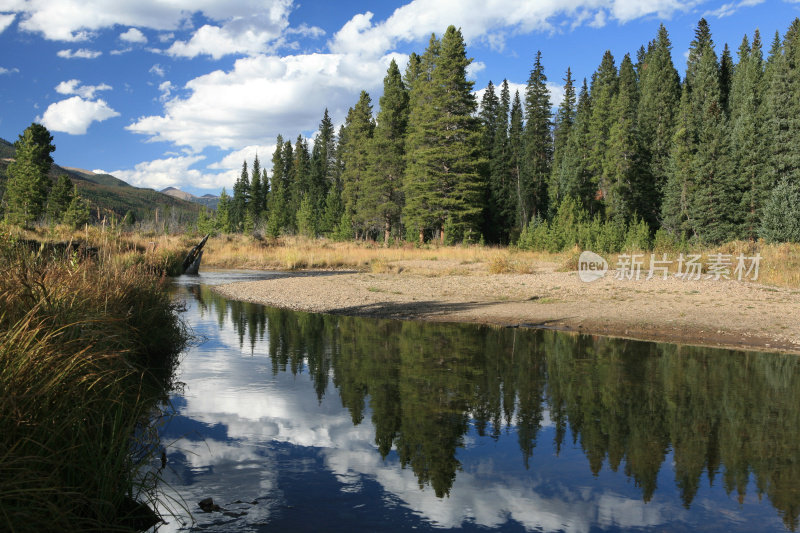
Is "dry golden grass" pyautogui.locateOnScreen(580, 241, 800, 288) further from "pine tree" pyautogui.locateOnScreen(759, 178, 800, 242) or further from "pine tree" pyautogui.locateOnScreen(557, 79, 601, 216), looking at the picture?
"pine tree" pyautogui.locateOnScreen(557, 79, 601, 216)

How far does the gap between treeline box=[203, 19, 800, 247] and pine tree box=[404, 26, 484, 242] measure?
116 millimetres

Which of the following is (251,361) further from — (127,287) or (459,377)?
(459,377)

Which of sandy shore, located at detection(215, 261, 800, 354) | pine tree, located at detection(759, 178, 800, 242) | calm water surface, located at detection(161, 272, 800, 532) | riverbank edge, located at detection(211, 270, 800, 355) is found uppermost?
pine tree, located at detection(759, 178, 800, 242)

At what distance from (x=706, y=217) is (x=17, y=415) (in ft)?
157

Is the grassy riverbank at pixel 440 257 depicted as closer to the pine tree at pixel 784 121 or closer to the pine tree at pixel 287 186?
the pine tree at pixel 784 121

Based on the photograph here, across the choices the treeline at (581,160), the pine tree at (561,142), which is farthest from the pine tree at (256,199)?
the pine tree at (561,142)

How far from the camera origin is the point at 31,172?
154ft

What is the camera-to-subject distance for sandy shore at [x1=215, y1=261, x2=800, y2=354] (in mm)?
11430

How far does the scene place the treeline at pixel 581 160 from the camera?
1588 inches

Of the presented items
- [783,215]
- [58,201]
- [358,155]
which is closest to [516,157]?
[358,155]

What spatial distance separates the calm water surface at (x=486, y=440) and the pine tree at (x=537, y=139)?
5321 cm

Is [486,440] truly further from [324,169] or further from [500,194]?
[324,169]

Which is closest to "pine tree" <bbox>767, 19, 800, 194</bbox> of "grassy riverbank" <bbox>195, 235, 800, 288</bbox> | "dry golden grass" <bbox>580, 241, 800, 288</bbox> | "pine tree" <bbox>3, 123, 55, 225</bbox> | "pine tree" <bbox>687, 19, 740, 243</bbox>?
"pine tree" <bbox>687, 19, 740, 243</bbox>

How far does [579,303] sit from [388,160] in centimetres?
3491
